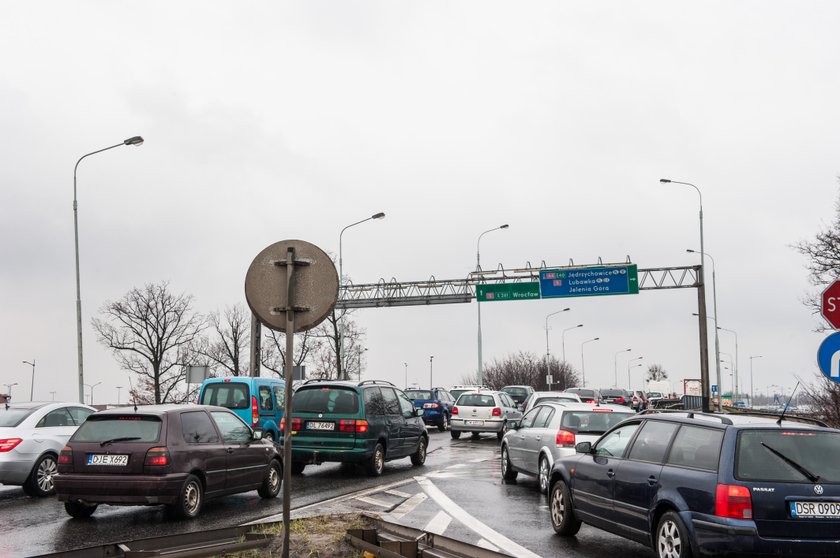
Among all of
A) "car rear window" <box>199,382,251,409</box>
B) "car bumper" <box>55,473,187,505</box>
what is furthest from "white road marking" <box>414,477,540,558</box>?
"car rear window" <box>199,382,251,409</box>

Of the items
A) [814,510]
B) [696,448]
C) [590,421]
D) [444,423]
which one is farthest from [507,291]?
[814,510]

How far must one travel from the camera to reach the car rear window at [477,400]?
1142 inches

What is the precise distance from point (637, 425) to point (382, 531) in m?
2.97

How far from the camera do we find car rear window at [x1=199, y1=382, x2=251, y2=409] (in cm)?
2025

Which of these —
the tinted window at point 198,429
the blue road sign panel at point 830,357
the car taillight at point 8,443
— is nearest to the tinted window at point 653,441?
the blue road sign panel at point 830,357

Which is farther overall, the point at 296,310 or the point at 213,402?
the point at 213,402

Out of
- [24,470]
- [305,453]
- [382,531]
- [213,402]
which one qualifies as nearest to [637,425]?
[382,531]

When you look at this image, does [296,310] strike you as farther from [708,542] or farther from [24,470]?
[24,470]

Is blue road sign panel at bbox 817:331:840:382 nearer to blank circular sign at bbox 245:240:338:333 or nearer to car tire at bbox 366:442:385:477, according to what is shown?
blank circular sign at bbox 245:240:338:333

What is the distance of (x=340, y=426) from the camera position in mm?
16422

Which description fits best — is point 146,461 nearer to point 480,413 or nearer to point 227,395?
point 227,395

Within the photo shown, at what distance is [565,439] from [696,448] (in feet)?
19.2

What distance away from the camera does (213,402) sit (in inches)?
797

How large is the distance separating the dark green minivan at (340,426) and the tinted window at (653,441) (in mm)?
8202
